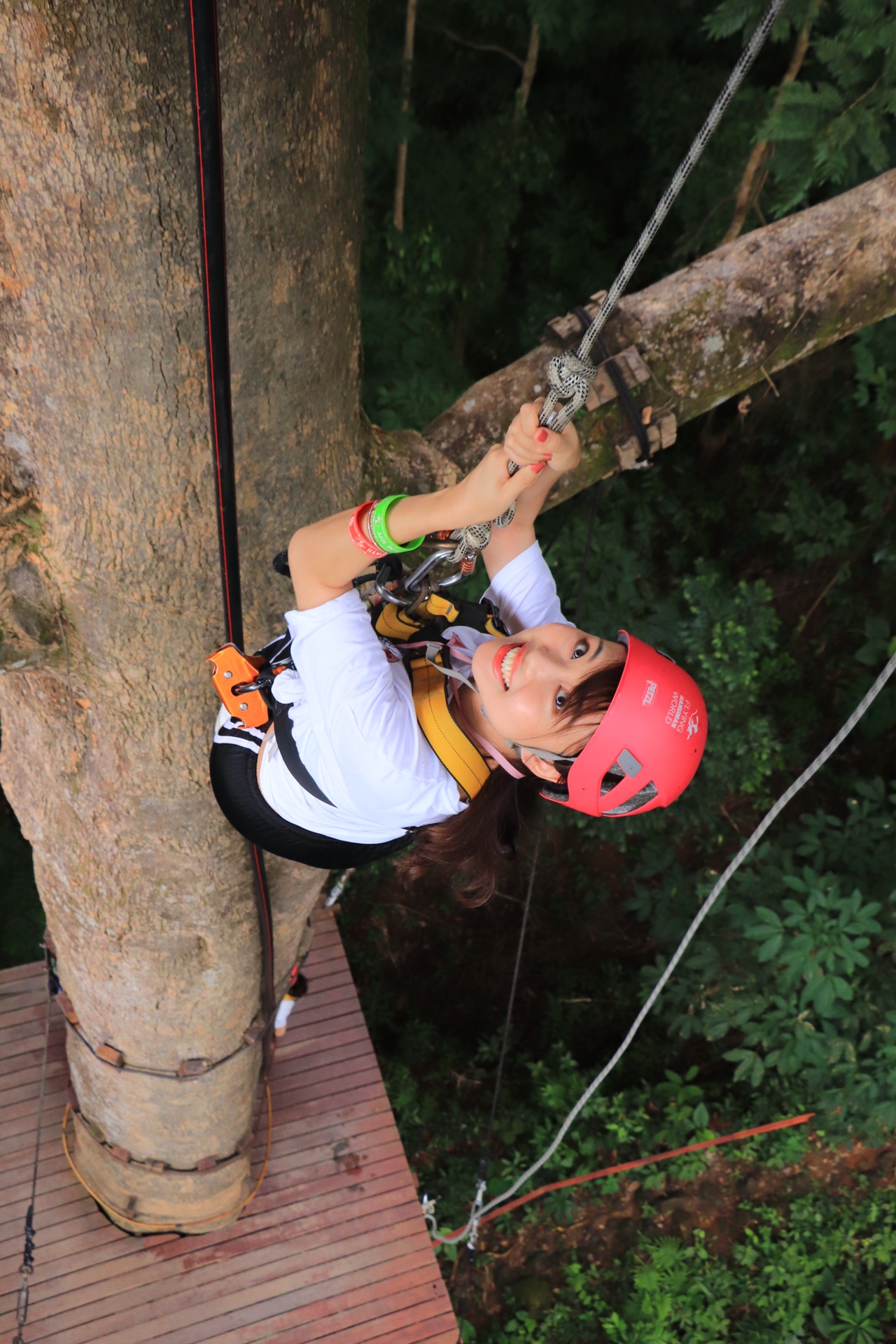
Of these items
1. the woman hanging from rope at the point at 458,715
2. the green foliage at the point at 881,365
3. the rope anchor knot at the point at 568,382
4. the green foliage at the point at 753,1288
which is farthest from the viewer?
the green foliage at the point at 753,1288

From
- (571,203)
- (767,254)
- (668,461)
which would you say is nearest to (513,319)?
(571,203)

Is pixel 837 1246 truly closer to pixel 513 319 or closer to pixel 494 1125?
pixel 494 1125

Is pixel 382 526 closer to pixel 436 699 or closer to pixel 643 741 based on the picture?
pixel 436 699

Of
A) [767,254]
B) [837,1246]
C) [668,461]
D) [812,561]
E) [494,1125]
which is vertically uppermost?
[767,254]

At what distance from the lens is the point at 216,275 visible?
55.6 inches

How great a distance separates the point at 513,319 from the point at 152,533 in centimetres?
538

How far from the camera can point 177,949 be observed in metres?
2.42

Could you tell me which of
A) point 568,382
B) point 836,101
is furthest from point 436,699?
point 836,101

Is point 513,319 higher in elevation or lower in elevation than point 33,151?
lower

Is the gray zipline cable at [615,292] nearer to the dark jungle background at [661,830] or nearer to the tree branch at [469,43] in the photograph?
the dark jungle background at [661,830]

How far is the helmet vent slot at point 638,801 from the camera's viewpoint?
5.97 ft

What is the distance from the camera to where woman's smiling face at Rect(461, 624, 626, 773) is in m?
1.73

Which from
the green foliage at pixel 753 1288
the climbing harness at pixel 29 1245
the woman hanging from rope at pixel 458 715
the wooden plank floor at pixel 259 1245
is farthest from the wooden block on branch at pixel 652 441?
the green foliage at pixel 753 1288

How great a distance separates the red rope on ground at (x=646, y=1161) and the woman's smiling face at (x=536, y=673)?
4649 millimetres
